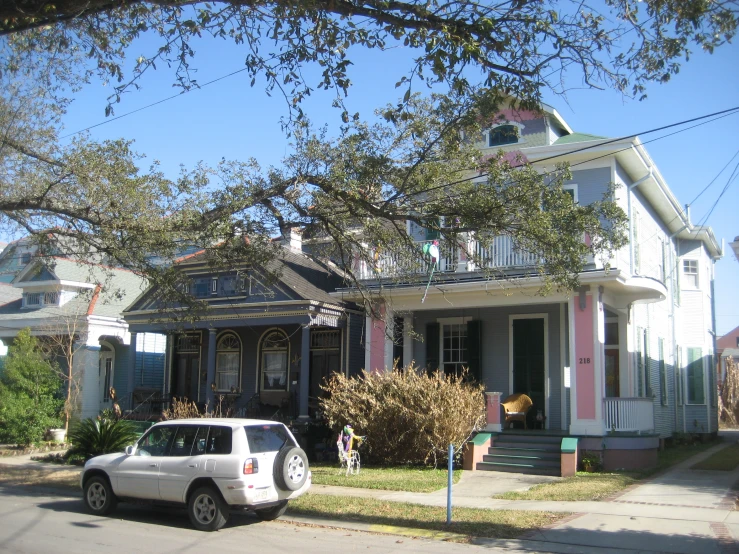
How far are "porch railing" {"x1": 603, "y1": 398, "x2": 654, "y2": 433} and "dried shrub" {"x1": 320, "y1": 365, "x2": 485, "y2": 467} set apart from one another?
2805mm

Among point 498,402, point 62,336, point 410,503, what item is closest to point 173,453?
point 410,503

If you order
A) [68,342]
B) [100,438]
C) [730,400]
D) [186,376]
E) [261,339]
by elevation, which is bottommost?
[100,438]

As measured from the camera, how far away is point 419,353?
20.1 m

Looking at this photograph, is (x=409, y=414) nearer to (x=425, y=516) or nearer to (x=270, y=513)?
(x=425, y=516)

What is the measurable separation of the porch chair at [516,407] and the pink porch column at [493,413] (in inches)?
25.0

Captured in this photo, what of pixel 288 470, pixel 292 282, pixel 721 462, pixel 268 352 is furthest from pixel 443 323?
pixel 288 470

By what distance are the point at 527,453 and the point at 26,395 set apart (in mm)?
14666

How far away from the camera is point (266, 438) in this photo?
10641 millimetres

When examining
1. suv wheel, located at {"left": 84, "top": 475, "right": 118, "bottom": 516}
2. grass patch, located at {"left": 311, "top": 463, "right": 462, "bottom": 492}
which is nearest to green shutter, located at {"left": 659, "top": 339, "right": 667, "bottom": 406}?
grass patch, located at {"left": 311, "top": 463, "right": 462, "bottom": 492}

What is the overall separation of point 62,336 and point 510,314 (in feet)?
50.3

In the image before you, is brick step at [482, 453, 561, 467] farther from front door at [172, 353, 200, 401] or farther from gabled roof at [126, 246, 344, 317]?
front door at [172, 353, 200, 401]

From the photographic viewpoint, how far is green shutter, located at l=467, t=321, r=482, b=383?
18953mm

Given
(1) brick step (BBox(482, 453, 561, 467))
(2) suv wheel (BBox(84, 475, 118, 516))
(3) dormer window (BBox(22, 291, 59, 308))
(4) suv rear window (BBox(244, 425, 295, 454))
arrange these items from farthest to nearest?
1. (3) dormer window (BBox(22, 291, 59, 308))
2. (1) brick step (BBox(482, 453, 561, 467))
3. (2) suv wheel (BBox(84, 475, 118, 516))
4. (4) suv rear window (BBox(244, 425, 295, 454))

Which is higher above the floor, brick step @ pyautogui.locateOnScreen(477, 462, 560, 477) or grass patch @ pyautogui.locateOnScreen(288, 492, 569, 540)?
brick step @ pyautogui.locateOnScreen(477, 462, 560, 477)
